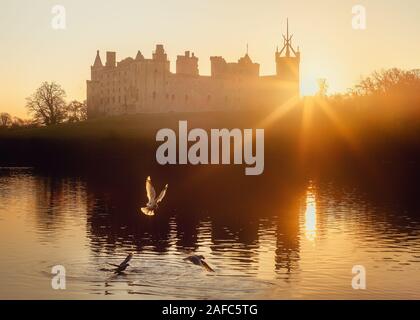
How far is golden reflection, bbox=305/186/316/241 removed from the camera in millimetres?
55844

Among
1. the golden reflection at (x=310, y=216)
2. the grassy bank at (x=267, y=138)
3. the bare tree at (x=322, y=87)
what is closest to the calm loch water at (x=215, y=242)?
the golden reflection at (x=310, y=216)

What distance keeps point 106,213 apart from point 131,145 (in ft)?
305

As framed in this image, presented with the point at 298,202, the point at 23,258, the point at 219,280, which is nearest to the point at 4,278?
the point at 23,258

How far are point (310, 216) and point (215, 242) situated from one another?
56.7ft

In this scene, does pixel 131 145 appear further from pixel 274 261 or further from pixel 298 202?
pixel 274 261

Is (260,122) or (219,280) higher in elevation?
(260,122)

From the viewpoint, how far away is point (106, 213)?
226ft

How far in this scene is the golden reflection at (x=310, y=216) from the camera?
5584cm

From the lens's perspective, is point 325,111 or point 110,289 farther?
point 325,111

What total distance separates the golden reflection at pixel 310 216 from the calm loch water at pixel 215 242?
3.5 inches

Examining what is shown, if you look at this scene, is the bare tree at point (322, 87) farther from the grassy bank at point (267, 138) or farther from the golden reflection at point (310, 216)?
the golden reflection at point (310, 216)

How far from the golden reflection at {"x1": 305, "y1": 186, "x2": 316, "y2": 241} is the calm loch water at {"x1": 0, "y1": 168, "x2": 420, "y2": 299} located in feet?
0.30

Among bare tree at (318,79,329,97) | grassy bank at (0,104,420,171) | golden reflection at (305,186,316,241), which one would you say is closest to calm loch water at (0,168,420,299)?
golden reflection at (305,186,316,241)
